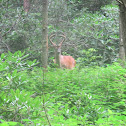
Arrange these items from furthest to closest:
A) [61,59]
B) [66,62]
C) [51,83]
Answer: [66,62]
[61,59]
[51,83]

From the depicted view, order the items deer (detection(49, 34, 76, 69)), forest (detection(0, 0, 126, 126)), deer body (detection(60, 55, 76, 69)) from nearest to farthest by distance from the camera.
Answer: forest (detection(0, 0, 126, 126)) → deer (detection(49, 34, 76, 69)) → deer body (detection(60, 55, 76, 69))

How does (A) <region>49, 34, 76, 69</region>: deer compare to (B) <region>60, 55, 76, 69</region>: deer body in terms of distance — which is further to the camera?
(B) <region>60, 55, 76, 69</region>: deer body

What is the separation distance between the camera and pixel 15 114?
1635 mm

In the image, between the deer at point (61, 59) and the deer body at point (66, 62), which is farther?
the deer body at point (66, 62)

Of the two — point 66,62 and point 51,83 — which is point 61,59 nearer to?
point 66,62

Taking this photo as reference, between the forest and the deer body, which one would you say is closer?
the forest

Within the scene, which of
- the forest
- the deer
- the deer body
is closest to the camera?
the forest

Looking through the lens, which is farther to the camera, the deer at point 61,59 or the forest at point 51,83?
the deer at point 61,59

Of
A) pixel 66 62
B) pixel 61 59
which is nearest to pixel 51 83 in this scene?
pixel 61 59

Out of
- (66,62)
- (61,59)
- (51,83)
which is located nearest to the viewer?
(51,83)

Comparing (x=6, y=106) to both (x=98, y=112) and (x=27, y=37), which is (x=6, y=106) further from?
(x=27, y=37)

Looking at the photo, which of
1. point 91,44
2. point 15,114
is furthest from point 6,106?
point 91,44

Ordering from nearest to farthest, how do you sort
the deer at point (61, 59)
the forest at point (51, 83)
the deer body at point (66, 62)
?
1. the forest at point (51, 83)
2. the deer at point (61, 59)
3. the deer body at point (66, 62)

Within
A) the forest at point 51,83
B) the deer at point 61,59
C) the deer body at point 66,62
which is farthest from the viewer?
the deer body at point 66,62
